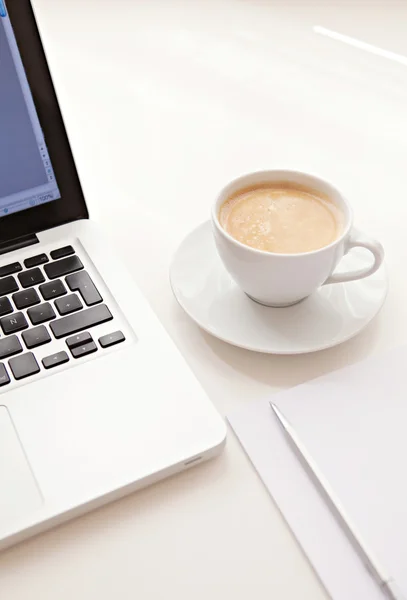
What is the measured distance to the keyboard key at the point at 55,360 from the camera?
45 centimetres

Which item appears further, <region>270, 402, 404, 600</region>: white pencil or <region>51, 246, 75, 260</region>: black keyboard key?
<region>51, 246, 75, 260</region>: black keyboard key

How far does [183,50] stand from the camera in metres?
0.85

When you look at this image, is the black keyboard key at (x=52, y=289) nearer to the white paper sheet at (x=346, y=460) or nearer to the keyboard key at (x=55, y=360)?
the keyboard key at (x=55, y=360)

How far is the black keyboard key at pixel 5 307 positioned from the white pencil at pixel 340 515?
0.22 meters

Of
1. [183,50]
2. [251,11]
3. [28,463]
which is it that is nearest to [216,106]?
[183,50]

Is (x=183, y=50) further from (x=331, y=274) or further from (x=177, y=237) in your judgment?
(x=331, y=274)

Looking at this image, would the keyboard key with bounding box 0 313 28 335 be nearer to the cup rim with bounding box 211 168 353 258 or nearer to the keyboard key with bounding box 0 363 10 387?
the keyboard key with bounding box 0 363 10 387

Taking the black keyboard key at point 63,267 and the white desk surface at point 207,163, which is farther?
the black keyboard key at point 63,267

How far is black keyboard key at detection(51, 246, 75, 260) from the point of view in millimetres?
525

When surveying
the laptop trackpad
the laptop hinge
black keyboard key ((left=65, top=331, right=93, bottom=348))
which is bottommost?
the laptop trackpad

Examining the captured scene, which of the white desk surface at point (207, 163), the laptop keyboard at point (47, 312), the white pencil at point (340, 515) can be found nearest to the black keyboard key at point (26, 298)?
the laptop keyboard at point (47, 312)

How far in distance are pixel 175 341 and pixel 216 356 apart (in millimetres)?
37

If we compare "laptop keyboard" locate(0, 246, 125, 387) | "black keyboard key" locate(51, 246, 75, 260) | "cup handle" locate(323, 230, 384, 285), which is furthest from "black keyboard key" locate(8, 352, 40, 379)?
"cup handle" locate(323, 230, 384, 285)

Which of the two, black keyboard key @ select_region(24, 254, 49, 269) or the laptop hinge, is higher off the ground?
the laptop hinge
